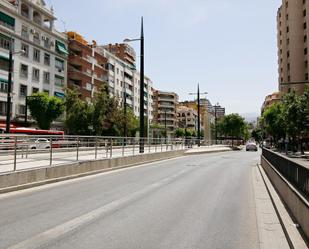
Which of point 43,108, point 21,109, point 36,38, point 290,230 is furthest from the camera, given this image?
point 36,38

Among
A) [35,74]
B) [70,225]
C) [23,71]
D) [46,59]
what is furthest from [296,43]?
[70,225]

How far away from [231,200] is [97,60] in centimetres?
7173

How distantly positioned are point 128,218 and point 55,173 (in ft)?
22.0

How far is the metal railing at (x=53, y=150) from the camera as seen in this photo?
12.2 m

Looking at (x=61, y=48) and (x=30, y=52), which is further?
(x=61, y=48)

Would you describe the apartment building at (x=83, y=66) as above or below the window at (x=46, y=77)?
above

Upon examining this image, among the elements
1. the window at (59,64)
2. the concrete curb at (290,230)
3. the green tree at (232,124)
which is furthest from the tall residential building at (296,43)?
the concrete curb at (290,230)

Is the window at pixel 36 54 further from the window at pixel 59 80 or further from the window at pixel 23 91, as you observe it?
the window at pixel 59 80

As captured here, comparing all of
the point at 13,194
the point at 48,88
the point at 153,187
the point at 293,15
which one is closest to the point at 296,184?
the point at 153,187

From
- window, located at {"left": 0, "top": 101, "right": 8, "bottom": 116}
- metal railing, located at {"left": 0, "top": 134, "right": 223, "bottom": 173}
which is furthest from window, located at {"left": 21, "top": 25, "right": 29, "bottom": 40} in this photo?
metal railing, located at {"left": 0, "top": 134, "right": 223, "bottom": 173}

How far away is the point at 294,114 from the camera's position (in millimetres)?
43312

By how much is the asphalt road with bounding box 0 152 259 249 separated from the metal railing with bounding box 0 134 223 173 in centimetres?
161

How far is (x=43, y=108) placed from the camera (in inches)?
2003

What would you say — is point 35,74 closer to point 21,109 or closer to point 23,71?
point 23,71
